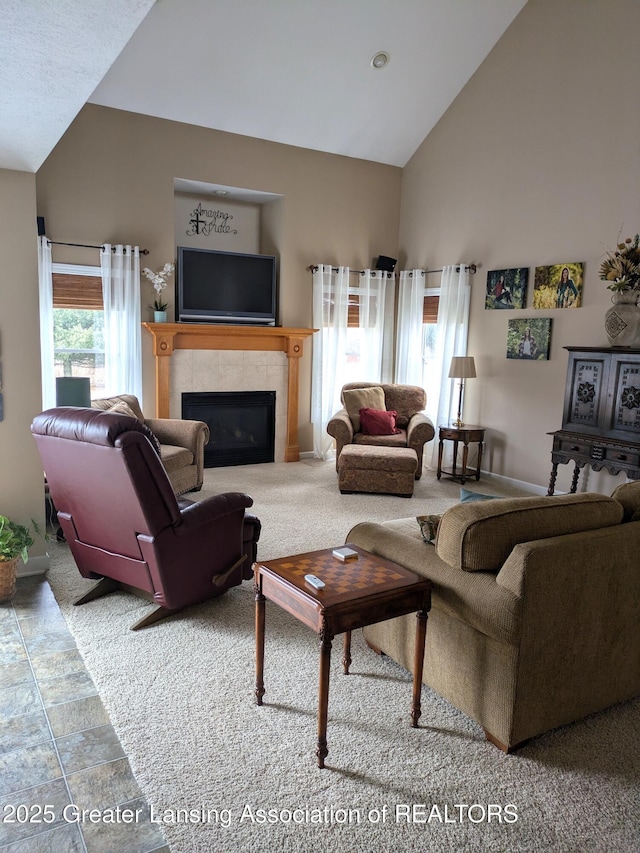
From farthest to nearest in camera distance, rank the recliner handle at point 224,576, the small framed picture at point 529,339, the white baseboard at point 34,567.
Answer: the small framed picture at point 529,339 → the white baseboard at point 34,567 → the recliner handle at point 224,576

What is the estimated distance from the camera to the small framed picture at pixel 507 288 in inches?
238

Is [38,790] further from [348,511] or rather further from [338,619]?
[348,511]

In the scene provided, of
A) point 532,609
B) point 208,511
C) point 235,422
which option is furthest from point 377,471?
point 532,609

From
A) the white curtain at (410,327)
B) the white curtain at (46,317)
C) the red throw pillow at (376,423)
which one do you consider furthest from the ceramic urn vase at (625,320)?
the white curtain at (46,317)

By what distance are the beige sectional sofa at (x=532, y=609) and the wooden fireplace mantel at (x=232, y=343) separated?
172 inches

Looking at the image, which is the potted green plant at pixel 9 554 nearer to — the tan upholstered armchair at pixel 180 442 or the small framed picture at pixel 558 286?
the tan upholstered armchair at pixel 180 442

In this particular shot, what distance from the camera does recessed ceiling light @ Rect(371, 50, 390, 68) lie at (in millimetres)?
5930

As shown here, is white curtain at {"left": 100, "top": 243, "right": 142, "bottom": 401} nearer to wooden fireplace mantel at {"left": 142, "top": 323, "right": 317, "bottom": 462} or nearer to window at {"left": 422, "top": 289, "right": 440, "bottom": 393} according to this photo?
wooden fireplace mantel at {"left": 142, "top": 323, "right": 317, "bottom": 462}

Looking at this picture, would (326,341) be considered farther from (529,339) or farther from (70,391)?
(70,391)

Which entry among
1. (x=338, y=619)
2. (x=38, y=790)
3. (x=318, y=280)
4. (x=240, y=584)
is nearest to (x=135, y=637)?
(x=240, y=584)

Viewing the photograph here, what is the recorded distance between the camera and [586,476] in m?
5.49

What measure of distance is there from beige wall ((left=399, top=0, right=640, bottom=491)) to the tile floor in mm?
4476

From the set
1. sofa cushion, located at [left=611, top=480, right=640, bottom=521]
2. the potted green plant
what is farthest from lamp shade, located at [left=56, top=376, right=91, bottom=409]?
sofa cushion, located at [left=611, top=480, right=640, bottom=521]

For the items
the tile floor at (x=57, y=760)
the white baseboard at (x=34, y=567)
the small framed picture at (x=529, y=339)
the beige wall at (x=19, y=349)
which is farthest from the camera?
the small framed picture at (x=529, y=339)
